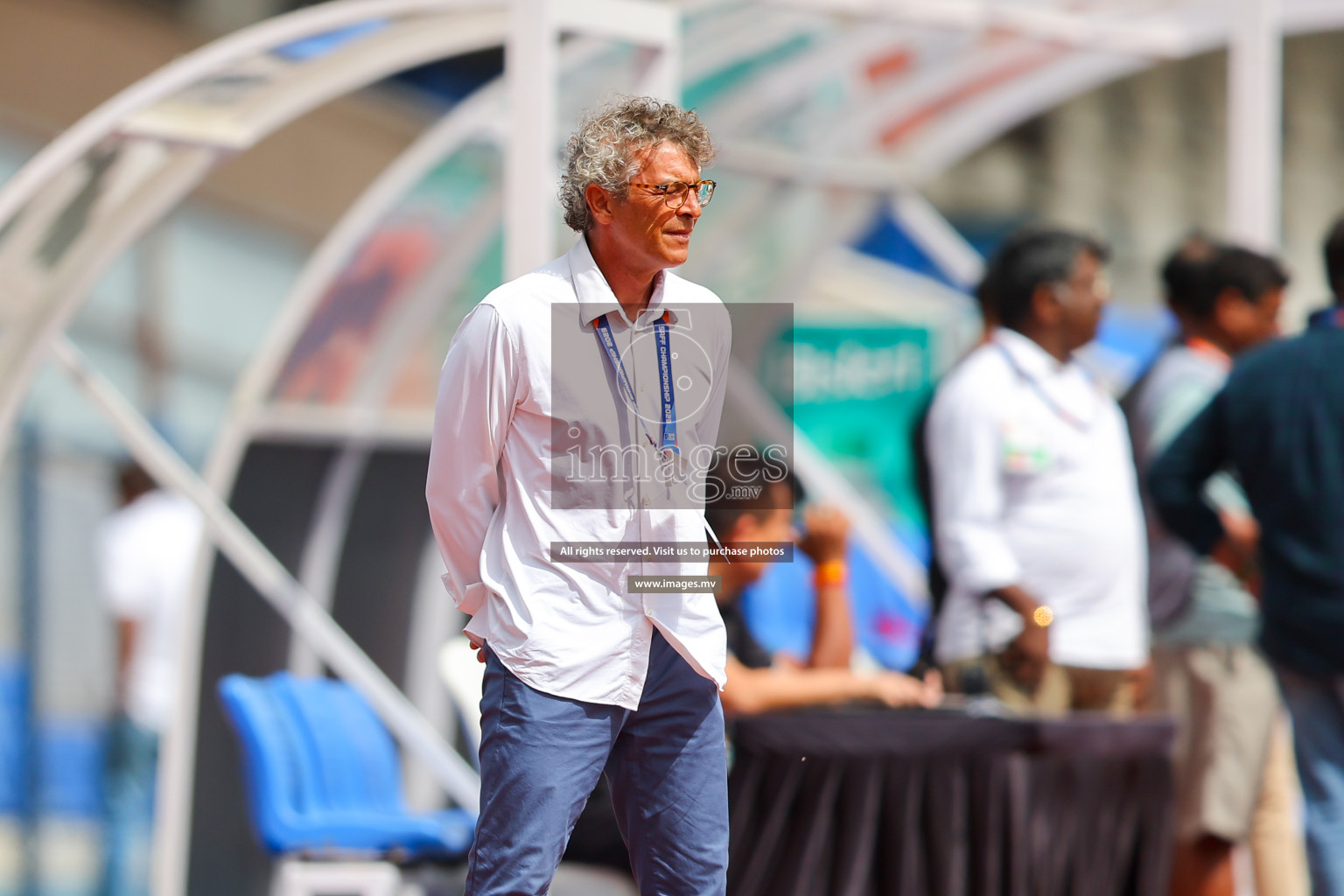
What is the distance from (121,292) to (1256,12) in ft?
13.2

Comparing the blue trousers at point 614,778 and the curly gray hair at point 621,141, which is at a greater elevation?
the curly gray hair at point 621,141

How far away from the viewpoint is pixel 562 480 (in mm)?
2463

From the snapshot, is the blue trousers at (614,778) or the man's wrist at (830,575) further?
the man's wrist at (830,575)

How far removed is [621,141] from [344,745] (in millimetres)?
2794

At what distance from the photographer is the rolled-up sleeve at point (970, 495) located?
417 centimetres

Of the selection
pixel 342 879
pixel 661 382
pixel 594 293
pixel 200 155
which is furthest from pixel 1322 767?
pixel 200 155

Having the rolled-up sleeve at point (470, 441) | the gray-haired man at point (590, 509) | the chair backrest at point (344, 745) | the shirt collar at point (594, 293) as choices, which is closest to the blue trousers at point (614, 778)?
the gray-haired man at point (590, 509)

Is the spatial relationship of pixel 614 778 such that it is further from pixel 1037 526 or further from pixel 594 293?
pixel 1037 526

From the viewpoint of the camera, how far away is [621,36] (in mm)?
4109

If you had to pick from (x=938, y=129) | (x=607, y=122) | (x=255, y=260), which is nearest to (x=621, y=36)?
(x=607, y=122)

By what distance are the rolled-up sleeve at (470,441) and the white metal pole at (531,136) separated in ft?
4.95

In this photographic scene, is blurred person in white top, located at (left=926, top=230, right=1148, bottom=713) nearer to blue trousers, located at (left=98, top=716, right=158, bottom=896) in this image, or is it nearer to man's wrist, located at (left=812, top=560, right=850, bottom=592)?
man's wrist, located at (left=812, top=560, right=850, bottom=592)

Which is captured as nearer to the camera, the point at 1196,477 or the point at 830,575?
the point at 1196,477

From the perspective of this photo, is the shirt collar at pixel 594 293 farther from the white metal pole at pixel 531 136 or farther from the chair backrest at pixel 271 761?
the chair backrest at pixel 271 761
